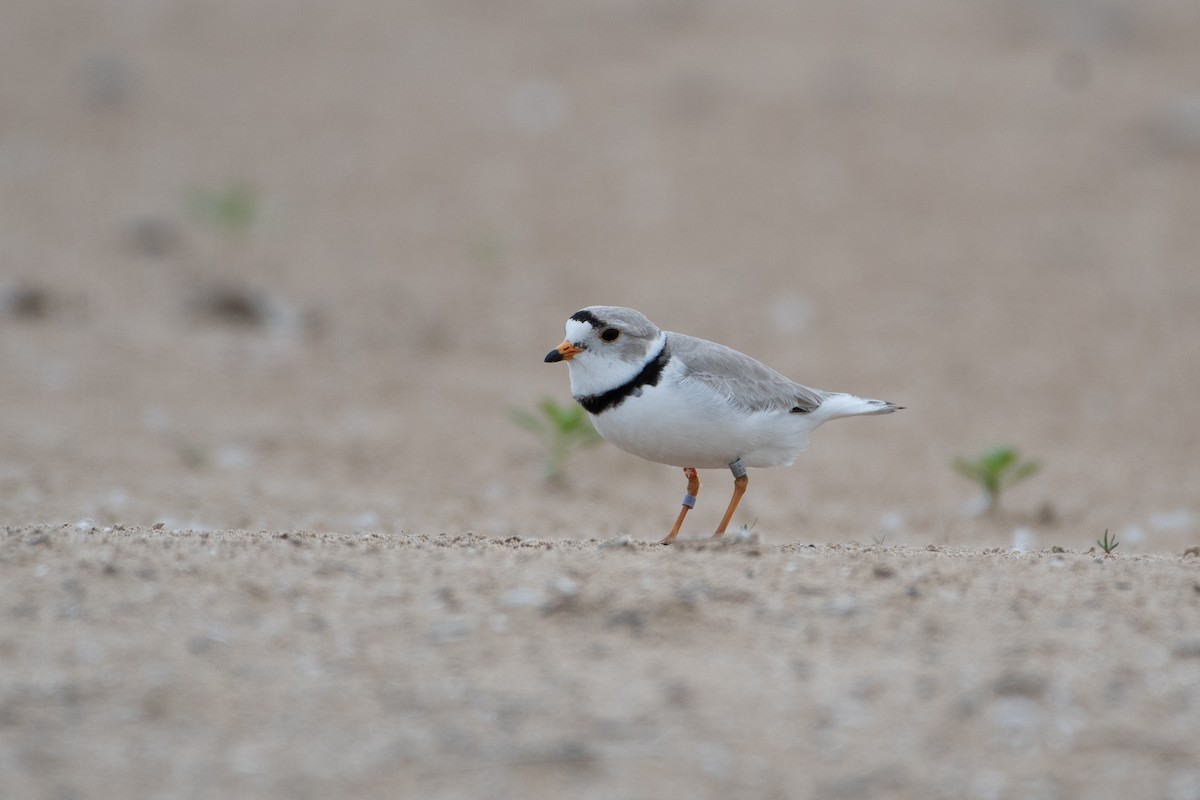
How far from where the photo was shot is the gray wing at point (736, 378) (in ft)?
15.9

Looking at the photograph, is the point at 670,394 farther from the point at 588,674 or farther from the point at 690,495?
the point at 588,674

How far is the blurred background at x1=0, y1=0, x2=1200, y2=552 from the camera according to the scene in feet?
24.4

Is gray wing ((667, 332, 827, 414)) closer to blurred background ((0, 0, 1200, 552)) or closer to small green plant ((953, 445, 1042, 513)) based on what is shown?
blurred background ((0, 0, 1200, 552))

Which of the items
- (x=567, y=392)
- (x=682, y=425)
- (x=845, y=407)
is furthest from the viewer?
(x=567, y=392)

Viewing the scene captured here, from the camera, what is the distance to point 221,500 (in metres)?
6.64

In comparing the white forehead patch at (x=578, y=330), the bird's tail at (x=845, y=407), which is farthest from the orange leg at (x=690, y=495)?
the white forehead patch at (x=578, y=330)

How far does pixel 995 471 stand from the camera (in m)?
6.67

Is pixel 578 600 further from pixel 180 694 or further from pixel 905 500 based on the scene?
pixel 905 500

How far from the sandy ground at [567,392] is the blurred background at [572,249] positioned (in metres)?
0.05

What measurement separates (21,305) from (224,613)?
→ 23.6 ft

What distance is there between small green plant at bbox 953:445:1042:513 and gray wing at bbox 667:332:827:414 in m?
1.83

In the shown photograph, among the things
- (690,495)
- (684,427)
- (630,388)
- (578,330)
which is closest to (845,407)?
(690,495)

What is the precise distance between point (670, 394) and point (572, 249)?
6983mm

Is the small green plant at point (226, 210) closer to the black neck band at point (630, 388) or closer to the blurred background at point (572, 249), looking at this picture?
the blurred background at point (572, 249)
